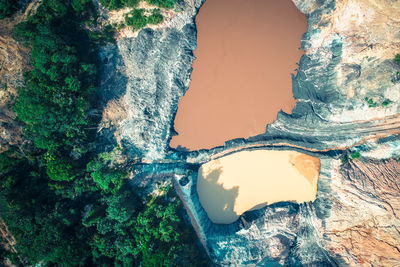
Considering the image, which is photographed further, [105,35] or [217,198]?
[217,198]

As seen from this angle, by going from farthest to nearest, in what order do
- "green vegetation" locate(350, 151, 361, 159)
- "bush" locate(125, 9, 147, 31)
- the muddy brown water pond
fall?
1. the muddy brown water pond
2. "green vegetation" locate(350, 151, 361, 159)
3. "bush" locate(125, 9, 147, 31)

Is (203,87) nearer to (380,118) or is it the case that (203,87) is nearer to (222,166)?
(222,166)

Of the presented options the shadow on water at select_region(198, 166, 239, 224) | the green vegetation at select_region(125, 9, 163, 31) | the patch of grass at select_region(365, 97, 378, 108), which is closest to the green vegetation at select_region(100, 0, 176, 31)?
the green vegetation at select_region(125, 9, 163, 31)

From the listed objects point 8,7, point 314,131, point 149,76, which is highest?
point 8,7

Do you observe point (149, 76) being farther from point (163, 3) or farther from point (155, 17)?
point (163, 3)

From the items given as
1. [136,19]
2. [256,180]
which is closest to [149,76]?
[136,19]

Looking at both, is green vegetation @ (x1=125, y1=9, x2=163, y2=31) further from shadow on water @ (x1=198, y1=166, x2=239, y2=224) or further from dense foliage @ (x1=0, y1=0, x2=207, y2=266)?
shadow on water @ (x1=198, y1=166, x2=239, y2=224)
